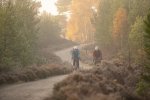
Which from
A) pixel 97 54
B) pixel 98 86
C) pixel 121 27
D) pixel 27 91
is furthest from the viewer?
pixel 121 27

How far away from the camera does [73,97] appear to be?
47.9 ft

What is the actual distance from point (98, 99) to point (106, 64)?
9184 millimetres

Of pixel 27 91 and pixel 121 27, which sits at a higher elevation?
pixel 121 27

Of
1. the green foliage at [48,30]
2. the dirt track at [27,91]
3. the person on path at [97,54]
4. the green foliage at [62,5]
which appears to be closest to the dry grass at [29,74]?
the dirt track at [27,91]

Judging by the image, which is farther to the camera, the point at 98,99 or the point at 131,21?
the point at 131,21

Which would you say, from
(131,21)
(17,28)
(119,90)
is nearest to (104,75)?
(119,90)

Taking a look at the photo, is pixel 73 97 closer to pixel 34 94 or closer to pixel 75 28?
pixel 34 94

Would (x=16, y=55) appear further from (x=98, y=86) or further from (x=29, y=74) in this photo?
(x=98, y=86)

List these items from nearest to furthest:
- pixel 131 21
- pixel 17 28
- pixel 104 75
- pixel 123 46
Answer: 1. pixel 104 75
2. pixel 17 28
3. pixel 131 21
4. pixel 123 46

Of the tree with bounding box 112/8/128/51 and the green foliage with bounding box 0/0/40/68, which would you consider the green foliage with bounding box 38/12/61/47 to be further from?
the green foliage with bounding box 0/0/40/68

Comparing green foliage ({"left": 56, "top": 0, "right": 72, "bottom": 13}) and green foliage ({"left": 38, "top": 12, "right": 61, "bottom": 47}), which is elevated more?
green foliage ({"left": 56, "top": 0, "right": 72, "bottom": 13})

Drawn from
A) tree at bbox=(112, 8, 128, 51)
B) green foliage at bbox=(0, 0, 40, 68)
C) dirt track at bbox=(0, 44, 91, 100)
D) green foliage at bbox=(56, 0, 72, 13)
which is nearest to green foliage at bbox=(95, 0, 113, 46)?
tree at bbox=(112, 8, 128, 51)

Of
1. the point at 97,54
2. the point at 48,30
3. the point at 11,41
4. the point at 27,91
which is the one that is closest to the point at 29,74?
the point at 27,91

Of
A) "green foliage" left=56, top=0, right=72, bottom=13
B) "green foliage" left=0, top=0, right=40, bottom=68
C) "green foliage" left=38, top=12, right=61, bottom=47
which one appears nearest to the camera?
"green foliage" left=0, top=0, right=40, bottom=68
